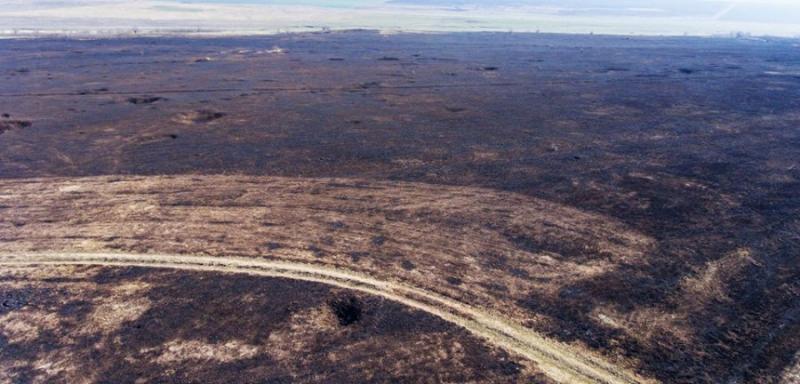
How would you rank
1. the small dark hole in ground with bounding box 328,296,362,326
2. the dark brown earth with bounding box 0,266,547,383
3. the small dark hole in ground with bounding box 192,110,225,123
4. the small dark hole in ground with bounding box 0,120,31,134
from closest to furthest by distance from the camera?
the dark brown earth with bounding box 0,266,547,383 < the small dark hole in ground with bounding box 328,296,362,326 < the small dark hole in ground with bounding box 0,120,31,134 < the small dark hole in ground with bounding box 192,110,225,123

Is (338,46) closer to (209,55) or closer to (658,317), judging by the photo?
(209,55)

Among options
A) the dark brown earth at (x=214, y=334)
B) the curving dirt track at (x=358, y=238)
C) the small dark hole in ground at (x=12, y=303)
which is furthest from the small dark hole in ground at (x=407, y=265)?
the small dark hole in ground at (x=12, y=303)

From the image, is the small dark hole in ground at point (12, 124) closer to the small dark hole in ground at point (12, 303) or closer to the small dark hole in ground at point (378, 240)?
the small dark hole in ground at point (12, 303)

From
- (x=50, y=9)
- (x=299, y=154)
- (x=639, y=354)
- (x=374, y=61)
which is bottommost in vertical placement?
(x=639, y=354)

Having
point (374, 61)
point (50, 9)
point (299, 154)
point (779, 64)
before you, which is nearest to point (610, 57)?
point (779, 64)

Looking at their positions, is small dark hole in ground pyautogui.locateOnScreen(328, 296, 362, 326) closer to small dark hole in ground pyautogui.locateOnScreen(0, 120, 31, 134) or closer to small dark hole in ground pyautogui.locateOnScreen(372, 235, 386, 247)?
small dark hole in ground pyautogui.locateOnScreen(372, 235, 386, 247)

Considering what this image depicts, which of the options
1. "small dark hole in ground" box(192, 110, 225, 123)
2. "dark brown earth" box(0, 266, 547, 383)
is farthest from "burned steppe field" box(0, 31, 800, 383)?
"small dark hole in ground" box(192, 110, 225, 123)
